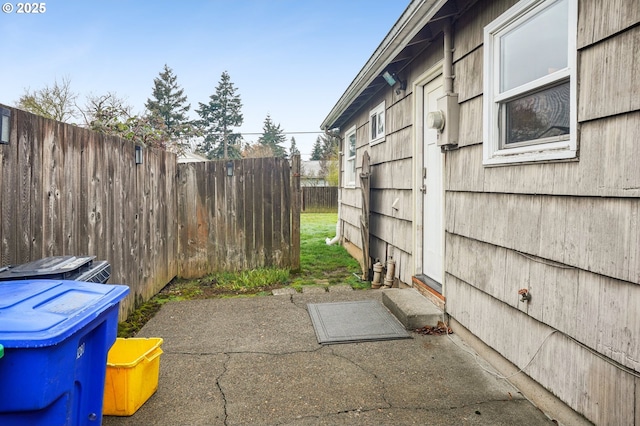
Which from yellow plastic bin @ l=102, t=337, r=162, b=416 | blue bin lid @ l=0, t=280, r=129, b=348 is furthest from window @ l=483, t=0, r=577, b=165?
yellow plastic bin @ l=102, t=337, r=162, b=416

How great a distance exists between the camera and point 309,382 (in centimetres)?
264

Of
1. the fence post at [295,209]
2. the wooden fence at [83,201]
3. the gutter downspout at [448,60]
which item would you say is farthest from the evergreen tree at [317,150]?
the gutter downspout at [448,60]

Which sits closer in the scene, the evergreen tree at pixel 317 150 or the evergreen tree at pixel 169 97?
the evergreen tree at pixel 169 97

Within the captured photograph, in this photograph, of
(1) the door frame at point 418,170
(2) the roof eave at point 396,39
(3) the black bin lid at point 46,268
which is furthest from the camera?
(1) the door frame at point 418,170

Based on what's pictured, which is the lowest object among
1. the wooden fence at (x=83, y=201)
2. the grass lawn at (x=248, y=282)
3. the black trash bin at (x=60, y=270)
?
the grass lawn at (x=248, y=282)

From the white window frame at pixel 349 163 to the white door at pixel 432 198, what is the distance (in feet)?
11.8

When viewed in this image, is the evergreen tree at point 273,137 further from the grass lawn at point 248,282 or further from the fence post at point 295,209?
the fence post at point 295,209

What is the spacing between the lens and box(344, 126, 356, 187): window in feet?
27.3

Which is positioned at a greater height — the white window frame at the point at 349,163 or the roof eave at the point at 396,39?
the roof eave at the point at 396,39

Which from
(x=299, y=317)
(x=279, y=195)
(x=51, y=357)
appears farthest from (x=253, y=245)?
(x=51, y=357)

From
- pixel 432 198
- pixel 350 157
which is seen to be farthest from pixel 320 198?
pixel 432 198

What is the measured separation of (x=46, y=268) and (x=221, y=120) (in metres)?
39.9

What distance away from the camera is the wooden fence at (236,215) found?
5.80 meters

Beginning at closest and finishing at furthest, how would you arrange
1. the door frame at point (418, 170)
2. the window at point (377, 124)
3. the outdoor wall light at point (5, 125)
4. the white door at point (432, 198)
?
the outdoor wall light at point (5, 125)
the white door at point (432, 198)
the door frame at point (418, 170)
the window at point (377, 124)
